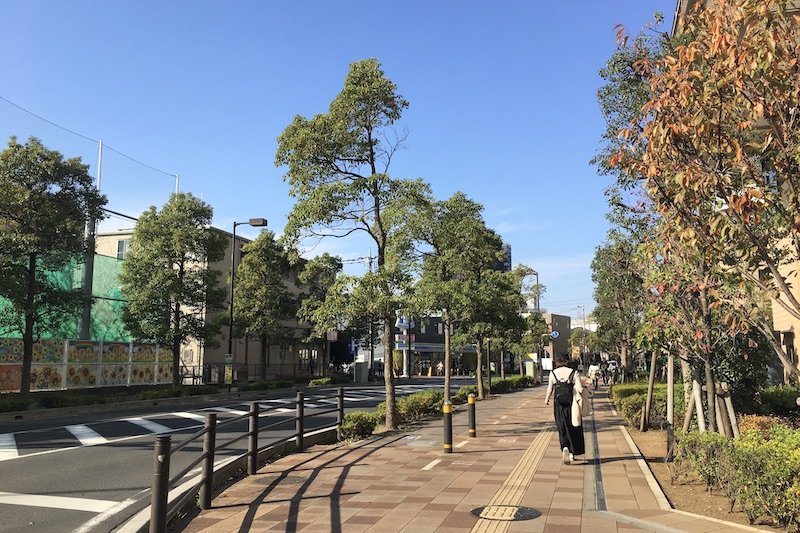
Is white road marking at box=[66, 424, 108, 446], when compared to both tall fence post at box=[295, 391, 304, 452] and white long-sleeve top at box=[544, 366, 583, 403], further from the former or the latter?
white long-sleeve top at box=[544, 366, 583, 403]

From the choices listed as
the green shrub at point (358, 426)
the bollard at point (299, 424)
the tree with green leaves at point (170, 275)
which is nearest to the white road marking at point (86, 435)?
the bollard at point (299, 424)

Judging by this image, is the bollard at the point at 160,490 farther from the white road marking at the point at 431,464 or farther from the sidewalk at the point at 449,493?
the white road marking at the point at 431,464

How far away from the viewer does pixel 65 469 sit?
9.29m

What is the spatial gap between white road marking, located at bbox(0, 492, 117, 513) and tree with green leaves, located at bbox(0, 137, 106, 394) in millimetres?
14064

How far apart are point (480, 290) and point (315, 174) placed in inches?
377

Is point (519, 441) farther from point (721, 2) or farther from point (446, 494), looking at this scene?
point (721, 2)

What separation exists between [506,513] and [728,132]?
423 cm

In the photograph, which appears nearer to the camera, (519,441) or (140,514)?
(140,514)

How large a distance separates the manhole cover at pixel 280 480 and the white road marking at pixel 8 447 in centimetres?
532

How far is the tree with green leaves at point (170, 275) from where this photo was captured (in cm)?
2622

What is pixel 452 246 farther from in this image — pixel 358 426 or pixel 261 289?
pixel 261 289

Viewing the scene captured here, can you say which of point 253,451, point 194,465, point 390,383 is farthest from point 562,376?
point 194,465

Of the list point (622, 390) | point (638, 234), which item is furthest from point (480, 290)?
point (638, 234)

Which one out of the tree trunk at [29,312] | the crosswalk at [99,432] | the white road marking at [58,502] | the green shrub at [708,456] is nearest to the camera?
the green shrub at [708,456]
